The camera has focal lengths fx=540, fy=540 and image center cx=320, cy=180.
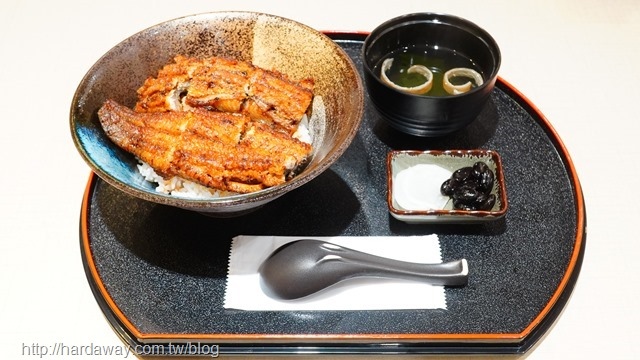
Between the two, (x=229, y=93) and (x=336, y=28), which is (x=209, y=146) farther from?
(x=336, y=28)

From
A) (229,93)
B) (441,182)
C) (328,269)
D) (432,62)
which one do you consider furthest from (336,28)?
(328,269)

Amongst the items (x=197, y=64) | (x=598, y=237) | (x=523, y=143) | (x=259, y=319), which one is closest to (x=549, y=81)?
(x=523, y=143)

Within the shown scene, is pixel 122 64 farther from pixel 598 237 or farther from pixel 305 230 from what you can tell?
pixel 598 237

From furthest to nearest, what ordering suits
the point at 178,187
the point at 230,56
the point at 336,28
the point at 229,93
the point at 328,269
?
the point at 336,28, the point at 230,56, the point at 229,93, the point at 178,187, the point at 328,269

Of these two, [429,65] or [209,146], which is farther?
[429,65]

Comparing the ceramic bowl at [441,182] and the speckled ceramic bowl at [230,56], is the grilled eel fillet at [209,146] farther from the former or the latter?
the ceramic bowl at [441,182]

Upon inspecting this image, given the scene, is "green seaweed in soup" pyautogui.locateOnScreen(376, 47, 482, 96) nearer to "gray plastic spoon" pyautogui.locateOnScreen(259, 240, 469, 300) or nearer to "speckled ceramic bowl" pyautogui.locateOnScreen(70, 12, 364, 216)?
"speckled ceramic bowl" pyautogui.locateOnScreen(70, 12, 364, 216)

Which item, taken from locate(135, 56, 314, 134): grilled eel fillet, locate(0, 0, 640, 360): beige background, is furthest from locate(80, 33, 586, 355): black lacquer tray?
locate(135, 56, 314, 134): grilled eel fillet

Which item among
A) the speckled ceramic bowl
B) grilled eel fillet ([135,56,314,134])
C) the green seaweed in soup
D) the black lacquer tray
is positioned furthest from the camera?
the green seaweed in soup
